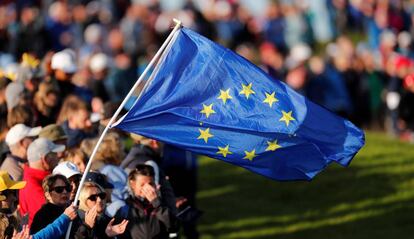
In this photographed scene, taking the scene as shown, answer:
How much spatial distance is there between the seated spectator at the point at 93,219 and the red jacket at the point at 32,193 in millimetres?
859

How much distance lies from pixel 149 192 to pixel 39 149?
1.24 meters

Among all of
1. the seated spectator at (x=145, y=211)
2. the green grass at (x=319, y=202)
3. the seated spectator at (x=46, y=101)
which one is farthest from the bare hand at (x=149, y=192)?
the green grass at (x=319, y=202)

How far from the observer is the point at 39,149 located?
14523mm

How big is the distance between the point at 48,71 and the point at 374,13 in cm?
2071

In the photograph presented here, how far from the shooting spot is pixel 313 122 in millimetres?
13820

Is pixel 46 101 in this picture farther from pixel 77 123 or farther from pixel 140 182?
pixel 140 182

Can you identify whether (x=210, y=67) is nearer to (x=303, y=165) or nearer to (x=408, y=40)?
(x=303, y=165)

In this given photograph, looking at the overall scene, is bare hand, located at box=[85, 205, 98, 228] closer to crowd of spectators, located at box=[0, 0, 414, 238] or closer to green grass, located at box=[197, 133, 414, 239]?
crowd of spectators, located at box=[0, 0, 414, 238]

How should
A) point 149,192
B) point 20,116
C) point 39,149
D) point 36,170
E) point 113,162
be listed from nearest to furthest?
point 149,192, point 36,170, point 39,149, point 113,162, point 20,116

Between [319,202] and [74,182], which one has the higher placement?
[74,182]

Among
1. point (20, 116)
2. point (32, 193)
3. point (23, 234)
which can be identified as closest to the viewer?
point (23, 234)

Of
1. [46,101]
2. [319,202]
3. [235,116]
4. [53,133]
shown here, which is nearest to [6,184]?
[235,116]

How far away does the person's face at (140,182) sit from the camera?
46.9 ft

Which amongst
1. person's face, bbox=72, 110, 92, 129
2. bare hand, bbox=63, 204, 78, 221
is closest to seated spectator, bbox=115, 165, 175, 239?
bare hand, bbox=63, 204, 78, 221
